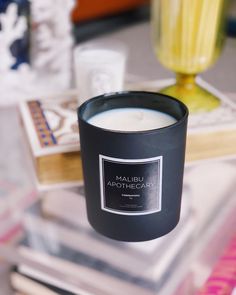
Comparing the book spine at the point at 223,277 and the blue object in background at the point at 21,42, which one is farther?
the blue object in background at the point at 21,42

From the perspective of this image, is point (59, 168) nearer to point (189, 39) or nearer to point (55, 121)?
point (55, 121)

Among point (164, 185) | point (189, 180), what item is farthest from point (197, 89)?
point (164, 185)

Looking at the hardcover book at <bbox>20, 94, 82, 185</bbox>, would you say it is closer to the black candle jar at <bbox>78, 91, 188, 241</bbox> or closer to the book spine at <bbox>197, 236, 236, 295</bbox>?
the black candle jar at <bbox>78, 91, 188, 241</bbox>

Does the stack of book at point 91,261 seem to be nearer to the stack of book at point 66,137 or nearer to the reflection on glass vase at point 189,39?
the stack of book at point 66,137

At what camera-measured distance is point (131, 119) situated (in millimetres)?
477

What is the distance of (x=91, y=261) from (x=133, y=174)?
0.11 metres

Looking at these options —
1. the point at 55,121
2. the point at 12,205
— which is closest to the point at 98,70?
the point at 55,121

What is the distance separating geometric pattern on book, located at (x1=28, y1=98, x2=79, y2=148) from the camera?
59 centimetres

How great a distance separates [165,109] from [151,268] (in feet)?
0.51

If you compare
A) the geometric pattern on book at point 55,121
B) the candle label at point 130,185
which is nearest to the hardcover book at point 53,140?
the geometric pattern on book at point 55,121

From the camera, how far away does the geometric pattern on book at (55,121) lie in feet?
1.95

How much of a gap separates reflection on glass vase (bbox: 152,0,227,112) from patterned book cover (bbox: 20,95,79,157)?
15 centimetres

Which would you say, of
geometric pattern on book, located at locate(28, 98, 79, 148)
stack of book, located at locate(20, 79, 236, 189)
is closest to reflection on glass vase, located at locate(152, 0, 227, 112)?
stack of book, located at locate(20, 79, 236, 189)

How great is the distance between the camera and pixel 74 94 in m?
0.71
